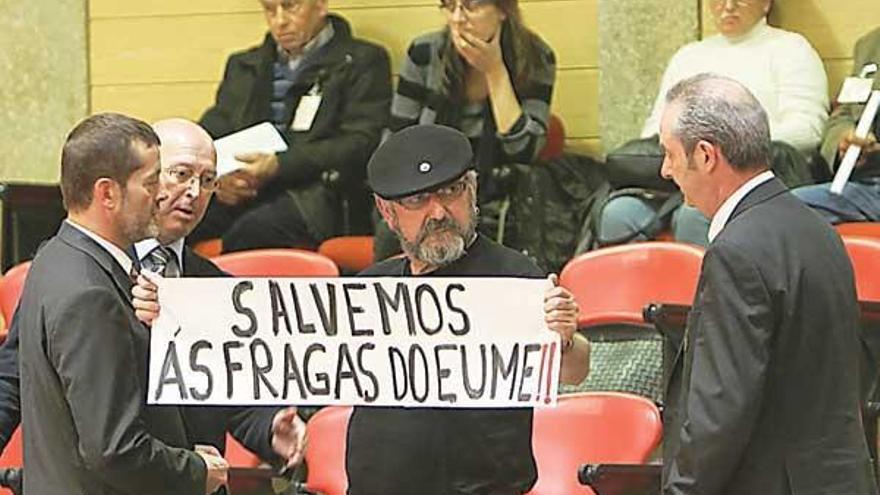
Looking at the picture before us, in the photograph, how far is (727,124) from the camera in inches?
145

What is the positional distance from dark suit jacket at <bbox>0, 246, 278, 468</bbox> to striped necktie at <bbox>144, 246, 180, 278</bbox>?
0.04 metres

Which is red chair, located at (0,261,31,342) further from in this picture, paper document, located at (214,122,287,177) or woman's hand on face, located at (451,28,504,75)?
woman's hand on face, located at (451,28,504,75)

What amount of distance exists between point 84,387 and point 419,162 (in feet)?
3.32

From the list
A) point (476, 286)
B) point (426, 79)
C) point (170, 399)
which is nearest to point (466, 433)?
point (476, 286)

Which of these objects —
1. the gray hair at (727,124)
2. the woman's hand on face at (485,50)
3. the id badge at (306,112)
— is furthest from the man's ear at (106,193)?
the id badge at (306,112)

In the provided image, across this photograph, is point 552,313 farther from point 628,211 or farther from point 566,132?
point 566,132

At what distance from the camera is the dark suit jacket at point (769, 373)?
3564mm

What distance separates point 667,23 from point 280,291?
3.32 m

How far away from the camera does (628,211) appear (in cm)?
641

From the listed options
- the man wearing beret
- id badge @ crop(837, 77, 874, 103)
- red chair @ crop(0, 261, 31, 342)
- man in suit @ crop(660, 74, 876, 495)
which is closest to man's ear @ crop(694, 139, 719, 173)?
man in suit @ crop(660, 74, 876, 495)

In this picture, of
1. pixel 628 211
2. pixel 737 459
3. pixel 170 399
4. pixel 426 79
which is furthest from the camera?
pixel 426 79

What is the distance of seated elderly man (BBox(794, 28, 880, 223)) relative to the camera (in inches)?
243

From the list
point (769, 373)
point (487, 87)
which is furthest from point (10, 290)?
point (769, 373)

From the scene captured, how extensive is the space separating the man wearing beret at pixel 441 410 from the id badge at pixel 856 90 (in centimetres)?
243
